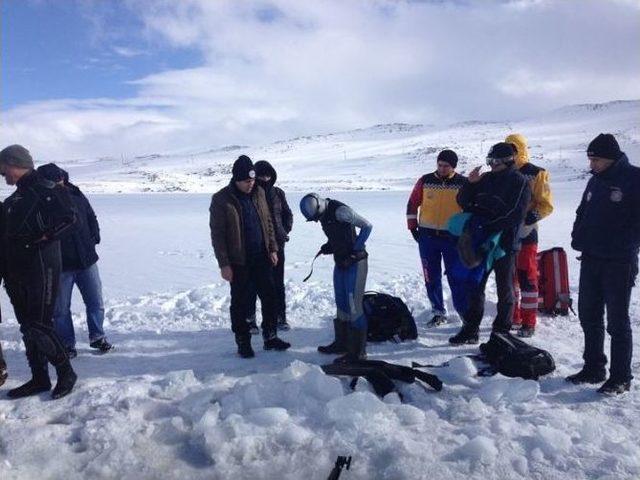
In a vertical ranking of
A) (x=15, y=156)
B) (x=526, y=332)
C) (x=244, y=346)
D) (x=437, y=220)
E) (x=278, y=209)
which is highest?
(x=15, y=156)

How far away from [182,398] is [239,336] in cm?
Answer: 106

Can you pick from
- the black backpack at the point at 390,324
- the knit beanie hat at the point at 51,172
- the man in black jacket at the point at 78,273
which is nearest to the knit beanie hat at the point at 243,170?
the man in black jacket at the point at 78,273

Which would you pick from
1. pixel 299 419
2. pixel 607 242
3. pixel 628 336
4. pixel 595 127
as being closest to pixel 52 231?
pixel 299 419

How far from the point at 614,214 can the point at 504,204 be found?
970 mm

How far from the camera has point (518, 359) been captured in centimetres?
423

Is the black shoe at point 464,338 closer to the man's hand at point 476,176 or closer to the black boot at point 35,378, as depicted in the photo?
the man's hand at point 476,176

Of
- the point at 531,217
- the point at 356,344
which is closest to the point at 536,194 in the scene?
the point at 531,217

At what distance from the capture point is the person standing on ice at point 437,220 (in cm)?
552

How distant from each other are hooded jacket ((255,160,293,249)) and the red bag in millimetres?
3105

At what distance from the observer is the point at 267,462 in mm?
3082

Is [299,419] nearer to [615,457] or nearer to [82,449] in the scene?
[82,449]

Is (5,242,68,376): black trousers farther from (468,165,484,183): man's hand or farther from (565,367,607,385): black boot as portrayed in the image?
(565,367,607,385): black boot

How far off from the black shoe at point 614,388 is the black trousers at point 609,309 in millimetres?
32

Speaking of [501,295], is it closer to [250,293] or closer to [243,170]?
[250,293]
